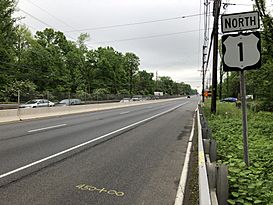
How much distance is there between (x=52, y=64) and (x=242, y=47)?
68.6 meters

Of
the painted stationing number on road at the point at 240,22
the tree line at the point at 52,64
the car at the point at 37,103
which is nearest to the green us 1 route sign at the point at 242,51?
the painted stationing number on road at the point at 240,22

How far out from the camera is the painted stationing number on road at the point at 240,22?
5.62m

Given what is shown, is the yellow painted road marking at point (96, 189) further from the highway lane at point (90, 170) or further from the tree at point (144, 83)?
the tree at point (144, 83)

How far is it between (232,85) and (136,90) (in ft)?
131

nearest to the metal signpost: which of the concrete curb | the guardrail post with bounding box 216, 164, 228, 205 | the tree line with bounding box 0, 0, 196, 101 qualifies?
the guardrail post with bounding box 216, 164, 228, 205

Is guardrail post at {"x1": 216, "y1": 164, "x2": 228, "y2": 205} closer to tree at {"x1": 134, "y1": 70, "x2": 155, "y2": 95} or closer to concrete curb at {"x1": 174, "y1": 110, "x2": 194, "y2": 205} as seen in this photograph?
concrete curb at {"x1": 174, "y1": 110, "x2": 194, "y2": 205}

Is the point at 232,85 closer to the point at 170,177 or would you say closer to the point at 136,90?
the point at 136,90

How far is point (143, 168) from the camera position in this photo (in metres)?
8.03

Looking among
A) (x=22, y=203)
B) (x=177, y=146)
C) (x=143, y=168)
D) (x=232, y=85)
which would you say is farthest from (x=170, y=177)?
(x=232, y=85)

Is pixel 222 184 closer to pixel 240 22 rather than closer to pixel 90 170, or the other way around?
pixel 240 22

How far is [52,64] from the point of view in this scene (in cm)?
7075

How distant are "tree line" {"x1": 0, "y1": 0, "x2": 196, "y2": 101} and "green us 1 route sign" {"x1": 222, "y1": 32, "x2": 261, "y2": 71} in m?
41.0

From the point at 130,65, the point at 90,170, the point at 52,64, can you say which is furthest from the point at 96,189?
the point at 130,65

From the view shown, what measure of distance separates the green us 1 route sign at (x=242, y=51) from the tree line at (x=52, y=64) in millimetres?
41008
